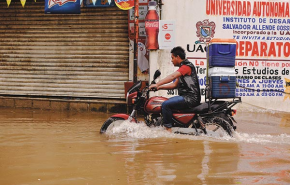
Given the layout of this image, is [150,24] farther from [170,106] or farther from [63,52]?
[170,106]

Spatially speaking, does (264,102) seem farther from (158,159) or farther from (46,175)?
(46,175)

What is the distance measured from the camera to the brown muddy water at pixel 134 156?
4.73 metres

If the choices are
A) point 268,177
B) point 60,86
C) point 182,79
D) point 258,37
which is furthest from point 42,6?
point 268,177

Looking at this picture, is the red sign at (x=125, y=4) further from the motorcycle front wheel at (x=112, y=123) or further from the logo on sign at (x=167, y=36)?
the motorcycle front wheel at (x=112, y=123)

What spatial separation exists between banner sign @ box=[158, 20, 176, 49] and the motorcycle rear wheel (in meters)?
4.36

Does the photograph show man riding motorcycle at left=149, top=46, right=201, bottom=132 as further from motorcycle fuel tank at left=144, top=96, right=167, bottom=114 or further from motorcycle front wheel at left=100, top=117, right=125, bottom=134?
motorcycle front wheel at left=100, top=117, right=125, bottom=134

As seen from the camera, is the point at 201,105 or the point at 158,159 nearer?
the point at 158,159

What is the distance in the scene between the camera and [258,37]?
37.0ft

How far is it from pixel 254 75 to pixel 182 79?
4882mm

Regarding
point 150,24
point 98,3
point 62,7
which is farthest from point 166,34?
point 62,7

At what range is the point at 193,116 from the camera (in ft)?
22.6

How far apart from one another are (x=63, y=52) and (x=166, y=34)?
2.78m

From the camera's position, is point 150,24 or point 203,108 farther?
point 150,24

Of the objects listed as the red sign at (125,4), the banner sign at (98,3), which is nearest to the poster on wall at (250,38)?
the red sign at (125,4)
